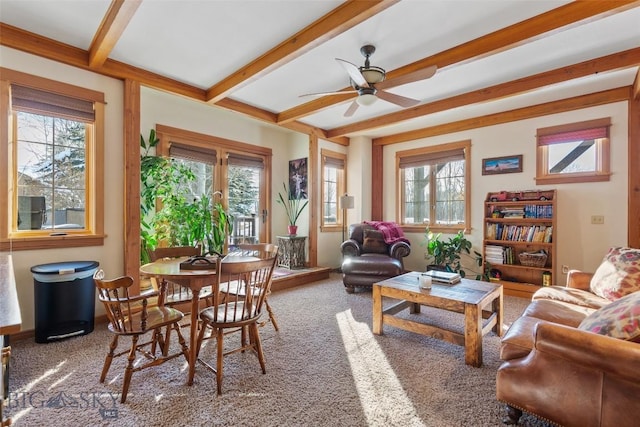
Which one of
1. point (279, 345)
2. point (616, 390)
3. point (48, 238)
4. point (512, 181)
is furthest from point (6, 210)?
point (512, 181)

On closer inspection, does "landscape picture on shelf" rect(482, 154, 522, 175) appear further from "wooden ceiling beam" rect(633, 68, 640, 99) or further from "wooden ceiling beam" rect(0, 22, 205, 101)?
"wooden ceiling beam" rect(0, 22, 205, 101)

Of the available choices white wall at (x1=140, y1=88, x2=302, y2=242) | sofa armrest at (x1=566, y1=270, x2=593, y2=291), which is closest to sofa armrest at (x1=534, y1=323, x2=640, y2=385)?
sofa armrest at (x1=566, y1=270, x2=593, y2=291)

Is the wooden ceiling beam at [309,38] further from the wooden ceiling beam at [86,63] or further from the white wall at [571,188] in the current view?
the white wall at [571,188]

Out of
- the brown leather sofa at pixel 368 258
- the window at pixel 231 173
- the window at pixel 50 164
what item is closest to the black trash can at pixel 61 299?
the window at pixel 50 164

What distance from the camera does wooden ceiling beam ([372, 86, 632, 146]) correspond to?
3.81 metres

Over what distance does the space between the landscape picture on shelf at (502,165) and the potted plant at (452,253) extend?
1.05 meters

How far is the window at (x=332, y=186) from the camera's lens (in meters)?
5.74

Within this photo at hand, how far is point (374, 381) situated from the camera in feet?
6.82

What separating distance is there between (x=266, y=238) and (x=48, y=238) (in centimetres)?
317

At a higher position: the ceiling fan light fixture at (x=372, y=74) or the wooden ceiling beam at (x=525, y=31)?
the wooden ceiling beam at (x=525, y=31)

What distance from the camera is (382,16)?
2.39m

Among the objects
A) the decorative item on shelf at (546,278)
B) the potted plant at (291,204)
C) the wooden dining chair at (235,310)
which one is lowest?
the decorative item on shelf at (546,278)

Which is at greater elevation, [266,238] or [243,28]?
[243,28]

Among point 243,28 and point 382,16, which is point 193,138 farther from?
point 382,16
